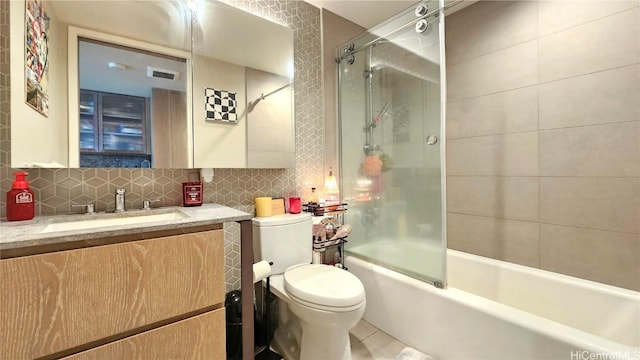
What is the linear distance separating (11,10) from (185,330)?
4.61 ft

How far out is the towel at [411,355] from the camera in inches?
58.7

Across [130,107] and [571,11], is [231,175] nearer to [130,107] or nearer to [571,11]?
[130,107]

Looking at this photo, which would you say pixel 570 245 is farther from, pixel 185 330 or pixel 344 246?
pixel 185 330

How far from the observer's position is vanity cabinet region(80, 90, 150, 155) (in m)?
1.21

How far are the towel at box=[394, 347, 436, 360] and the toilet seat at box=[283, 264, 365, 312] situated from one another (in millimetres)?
525

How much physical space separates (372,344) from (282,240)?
0.87 m

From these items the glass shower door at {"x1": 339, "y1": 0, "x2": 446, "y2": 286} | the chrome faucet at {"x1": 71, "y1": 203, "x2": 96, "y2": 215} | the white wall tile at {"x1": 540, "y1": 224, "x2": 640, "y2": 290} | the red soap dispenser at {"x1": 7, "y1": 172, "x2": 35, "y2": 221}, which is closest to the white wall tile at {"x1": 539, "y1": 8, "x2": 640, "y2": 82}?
the glass shower door at {"x1": 339, "y1": 0, "x2": 446, "y2": 286}

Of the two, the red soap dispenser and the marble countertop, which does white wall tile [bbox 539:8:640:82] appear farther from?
the red soap dispenser

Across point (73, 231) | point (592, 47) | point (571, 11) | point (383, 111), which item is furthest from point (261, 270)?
point (571, 11)

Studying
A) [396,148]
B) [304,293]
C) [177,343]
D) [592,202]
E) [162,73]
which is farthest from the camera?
[396,148]

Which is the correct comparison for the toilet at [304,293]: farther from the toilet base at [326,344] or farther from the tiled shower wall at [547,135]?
the tiled shower wall at [547,135]

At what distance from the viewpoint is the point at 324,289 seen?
1322mm

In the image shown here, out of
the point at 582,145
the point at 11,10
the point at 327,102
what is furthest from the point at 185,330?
the point at 582,145

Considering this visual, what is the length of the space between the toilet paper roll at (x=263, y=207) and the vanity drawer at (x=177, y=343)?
0.71 metres
